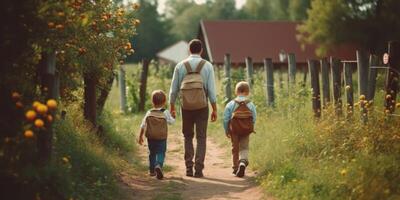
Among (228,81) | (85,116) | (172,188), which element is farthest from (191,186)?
(228,81)

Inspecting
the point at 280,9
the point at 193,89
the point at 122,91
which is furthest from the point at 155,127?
the point at 280,9

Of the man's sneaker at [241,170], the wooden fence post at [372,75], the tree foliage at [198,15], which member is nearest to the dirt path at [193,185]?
the man's sneaker at [241,170]

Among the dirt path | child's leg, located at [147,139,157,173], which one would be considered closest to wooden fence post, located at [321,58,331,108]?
the dirt path

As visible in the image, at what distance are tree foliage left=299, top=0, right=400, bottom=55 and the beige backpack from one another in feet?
107

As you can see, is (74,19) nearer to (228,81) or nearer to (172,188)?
(172,188)

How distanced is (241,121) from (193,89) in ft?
2.80

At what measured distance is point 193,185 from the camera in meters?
7.89

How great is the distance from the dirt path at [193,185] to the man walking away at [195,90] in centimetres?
43

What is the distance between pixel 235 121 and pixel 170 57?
6515cm

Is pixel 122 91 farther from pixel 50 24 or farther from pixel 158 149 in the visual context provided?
pixel 50 24

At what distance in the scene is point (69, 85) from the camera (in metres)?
7.35

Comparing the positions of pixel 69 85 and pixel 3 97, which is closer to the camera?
pixel 3 97

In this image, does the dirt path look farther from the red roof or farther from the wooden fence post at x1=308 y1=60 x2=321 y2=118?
the red roof

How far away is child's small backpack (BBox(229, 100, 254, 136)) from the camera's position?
329 inches
